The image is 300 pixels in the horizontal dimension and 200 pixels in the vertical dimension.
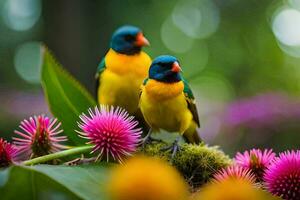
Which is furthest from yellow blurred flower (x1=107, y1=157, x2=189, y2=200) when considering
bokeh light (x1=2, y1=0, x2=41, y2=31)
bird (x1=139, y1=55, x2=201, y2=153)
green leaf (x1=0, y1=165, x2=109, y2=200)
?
bokeh light (x1=2, y1=0, x2=41, y2=31)

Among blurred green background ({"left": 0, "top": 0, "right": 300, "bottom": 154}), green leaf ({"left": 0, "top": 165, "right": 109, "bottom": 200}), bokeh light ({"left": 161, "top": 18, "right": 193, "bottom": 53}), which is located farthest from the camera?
bokeh light ({"left": 161, "top": 18, "right": 193, "bottom": 53})

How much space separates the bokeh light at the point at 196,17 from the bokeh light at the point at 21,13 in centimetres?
184

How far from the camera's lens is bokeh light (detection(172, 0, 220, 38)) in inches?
266

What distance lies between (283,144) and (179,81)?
232 centimetres

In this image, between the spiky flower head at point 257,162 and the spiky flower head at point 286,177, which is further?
the spiky flower head at point 257,162

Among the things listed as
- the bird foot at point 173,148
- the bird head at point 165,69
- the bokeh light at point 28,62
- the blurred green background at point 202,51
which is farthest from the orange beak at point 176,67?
the bokeh light at point 28,62

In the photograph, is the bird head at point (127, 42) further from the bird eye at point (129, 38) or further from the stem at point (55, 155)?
the stem at point (55, 155)

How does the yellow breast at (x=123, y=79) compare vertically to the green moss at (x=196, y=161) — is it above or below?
above

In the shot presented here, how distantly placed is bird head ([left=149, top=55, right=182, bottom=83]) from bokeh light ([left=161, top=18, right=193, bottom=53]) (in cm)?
612

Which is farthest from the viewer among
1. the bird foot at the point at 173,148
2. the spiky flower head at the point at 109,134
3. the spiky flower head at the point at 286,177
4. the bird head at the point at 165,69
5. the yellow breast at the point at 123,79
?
the yellow breast at the point at 123,79

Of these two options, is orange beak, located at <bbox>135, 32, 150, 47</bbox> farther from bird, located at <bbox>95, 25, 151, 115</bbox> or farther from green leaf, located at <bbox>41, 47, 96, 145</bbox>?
green leaf, located at <bbox>41, 47, 96, 145</bbox>

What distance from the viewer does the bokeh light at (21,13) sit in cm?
633

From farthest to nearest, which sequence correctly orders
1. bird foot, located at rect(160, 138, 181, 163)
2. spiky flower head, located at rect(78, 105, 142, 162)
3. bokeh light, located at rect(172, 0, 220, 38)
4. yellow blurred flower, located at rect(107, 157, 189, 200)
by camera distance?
bokeh light, located at rect(172, 0, 220, 38)
bird foot, located at rect(160, 138, 181, 163)
spiky flower head, located at rect(78, 105, 142, 162)
yellow blurred flower, located at rect(107, 157, 189, 200)

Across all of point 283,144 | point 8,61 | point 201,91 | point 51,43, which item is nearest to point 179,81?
point 283,144
